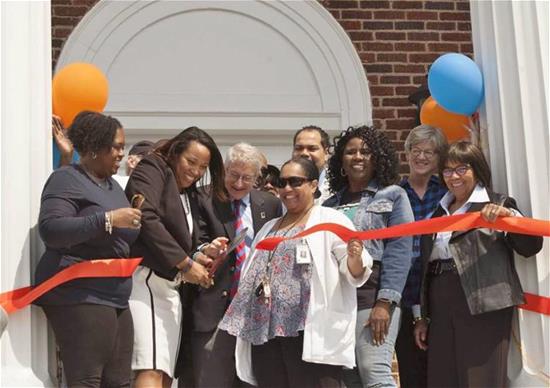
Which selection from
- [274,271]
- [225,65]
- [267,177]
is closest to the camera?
[274,271]

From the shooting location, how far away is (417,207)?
16.6 feet

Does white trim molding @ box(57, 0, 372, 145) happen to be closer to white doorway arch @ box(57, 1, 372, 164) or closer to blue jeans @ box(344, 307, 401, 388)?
white doorway arch @ box(57, 1, 372, 164)

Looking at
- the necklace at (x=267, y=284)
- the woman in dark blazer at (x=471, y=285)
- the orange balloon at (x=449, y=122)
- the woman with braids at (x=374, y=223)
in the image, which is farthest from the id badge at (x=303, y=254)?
the orange balloon at (x=449, y=122)

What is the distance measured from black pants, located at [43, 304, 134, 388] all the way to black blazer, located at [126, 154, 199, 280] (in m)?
0.42

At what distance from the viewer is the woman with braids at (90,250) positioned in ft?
13.2

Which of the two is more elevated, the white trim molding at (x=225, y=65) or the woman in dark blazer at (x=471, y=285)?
the white trim molding at (x=225, y=65)

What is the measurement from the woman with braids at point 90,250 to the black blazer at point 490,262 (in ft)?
4.91

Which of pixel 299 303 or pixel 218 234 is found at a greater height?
pixel 218 234

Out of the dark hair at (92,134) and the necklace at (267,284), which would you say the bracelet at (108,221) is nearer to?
the dark hair at (92,134)

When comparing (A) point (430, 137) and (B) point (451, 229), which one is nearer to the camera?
(B) point (451, 229)

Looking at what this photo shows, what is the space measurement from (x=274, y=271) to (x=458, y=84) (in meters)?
1.37

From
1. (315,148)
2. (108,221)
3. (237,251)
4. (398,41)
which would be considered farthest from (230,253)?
(398,41)

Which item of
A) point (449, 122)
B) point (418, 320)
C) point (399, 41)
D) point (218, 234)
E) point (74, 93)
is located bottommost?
point (418, 320)

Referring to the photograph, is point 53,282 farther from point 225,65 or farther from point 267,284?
point 225,65
